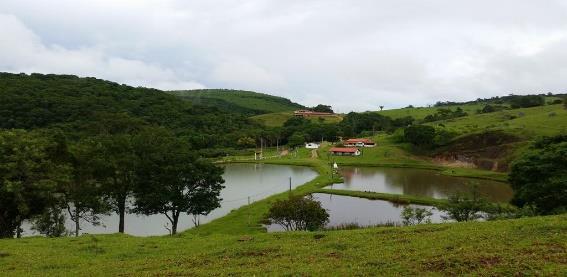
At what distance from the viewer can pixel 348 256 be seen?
60.5ft

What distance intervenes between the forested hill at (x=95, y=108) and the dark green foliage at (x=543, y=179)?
98209mm

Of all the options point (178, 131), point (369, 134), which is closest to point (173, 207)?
point (178, 131)

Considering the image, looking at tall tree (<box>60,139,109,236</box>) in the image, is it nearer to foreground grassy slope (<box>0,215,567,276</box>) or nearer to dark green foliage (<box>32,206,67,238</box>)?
dark green foliage (<box>32,206,67,238</box>)

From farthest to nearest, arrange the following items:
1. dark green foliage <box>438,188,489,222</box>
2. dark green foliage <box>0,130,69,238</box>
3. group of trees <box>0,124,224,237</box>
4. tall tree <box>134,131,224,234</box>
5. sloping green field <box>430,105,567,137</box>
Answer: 1. sloping green field <box>430,105,567,137</box>
2. tall tree <box>134,131,224,234</box>
3. dark green foliage <box>438,188,489,222</box>
4. group of trees <box>0,124,224,237</box>
5. dark green foliage <box>0,130,69,238</box>

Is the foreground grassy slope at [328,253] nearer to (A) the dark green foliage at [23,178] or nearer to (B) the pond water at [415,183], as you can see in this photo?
(A) the dark green foliage at [23,178]

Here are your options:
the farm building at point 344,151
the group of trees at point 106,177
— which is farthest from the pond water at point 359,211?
the farm building at point 344,151

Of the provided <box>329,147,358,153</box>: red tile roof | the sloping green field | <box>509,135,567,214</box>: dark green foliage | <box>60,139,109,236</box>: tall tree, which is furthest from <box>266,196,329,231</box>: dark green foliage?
<box>329,147,358,153</box>: red tile roof

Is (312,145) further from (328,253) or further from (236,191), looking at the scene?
(328,253)

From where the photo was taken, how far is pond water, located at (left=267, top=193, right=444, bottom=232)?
4744cm

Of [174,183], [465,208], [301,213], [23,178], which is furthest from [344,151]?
[23,178]

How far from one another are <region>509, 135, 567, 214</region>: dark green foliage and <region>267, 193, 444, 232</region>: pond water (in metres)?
8.93

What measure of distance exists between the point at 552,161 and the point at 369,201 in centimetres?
2451

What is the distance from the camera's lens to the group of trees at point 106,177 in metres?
35.0

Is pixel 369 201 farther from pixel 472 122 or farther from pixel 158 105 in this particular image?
pixel 158 105
